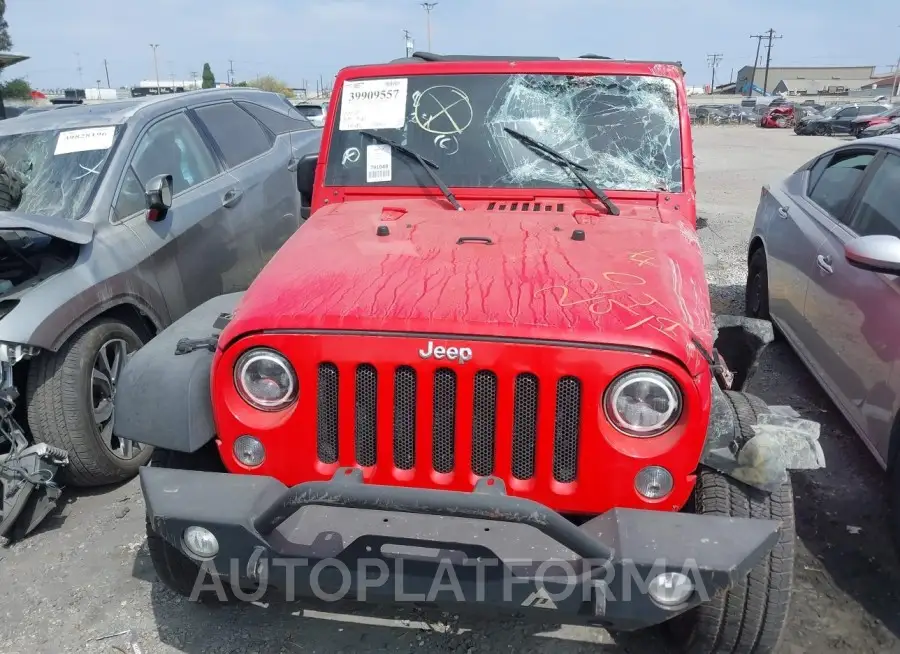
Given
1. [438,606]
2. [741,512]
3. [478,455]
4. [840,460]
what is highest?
[478,455]

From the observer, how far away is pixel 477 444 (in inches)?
83.7

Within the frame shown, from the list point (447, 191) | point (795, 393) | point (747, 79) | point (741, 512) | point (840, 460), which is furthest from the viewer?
point (747, 79)

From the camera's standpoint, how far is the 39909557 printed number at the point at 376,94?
3457 millimetres

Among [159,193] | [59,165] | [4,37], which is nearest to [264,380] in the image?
[159,193]

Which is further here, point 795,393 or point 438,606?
point 795,393

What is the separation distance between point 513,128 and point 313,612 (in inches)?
90.9

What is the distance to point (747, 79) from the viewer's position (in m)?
97.0

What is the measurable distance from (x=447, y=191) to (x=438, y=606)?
1.92m

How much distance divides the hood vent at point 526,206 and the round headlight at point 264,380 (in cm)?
142

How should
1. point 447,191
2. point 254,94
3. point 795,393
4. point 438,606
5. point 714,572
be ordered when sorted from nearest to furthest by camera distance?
point 714,572 → point 438,606 → point 447,191 → point 795,393 → point 254,94

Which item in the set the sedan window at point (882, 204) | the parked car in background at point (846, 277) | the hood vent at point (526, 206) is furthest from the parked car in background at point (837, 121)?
the hood vent at point (526, 206)

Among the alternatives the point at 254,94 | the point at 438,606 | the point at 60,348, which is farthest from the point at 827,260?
the point at 254,94

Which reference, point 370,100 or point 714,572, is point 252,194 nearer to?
point 370,100

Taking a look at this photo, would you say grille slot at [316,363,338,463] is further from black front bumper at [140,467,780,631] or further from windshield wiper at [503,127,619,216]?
windshield wiper at [503,127,619,216]
